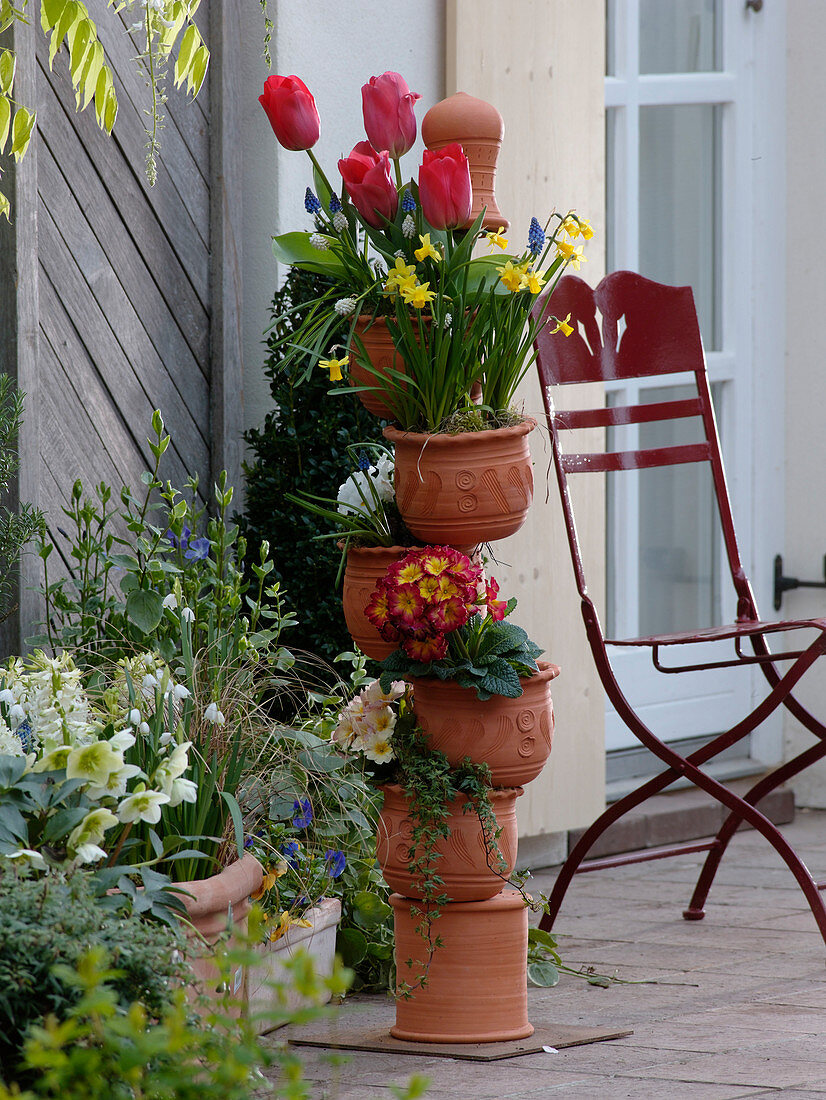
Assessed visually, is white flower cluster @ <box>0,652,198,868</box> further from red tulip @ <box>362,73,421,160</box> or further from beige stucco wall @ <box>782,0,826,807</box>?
beige stucco wall @ <box>782,0,826,807</box>

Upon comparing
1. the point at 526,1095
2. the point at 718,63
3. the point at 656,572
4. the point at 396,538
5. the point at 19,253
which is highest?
the point at 718,63

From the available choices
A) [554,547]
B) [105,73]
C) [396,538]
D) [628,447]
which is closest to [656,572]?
[628,447]

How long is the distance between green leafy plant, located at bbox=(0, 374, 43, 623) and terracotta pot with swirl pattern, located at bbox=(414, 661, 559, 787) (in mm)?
928

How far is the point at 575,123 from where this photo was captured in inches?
172

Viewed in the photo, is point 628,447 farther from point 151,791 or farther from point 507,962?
point 151,791

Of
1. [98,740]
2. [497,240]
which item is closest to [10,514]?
[98,740]

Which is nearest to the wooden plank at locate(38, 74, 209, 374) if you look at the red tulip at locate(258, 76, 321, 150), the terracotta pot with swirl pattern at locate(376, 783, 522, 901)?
the red tulip at locate(258, 76, 321, 150)

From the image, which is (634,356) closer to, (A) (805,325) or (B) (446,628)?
(B) (446,628)

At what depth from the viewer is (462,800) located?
108 inches

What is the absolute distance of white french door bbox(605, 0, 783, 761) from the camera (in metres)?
4.98

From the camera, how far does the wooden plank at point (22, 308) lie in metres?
3.42

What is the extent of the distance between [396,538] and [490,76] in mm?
1792

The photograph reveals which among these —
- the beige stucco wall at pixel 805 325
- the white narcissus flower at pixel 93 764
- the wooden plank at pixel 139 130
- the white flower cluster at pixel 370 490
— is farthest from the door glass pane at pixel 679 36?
the white narcissus flower at pixel 93 764

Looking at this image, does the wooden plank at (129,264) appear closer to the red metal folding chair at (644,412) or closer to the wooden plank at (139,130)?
the wooden plank at (139,130)
